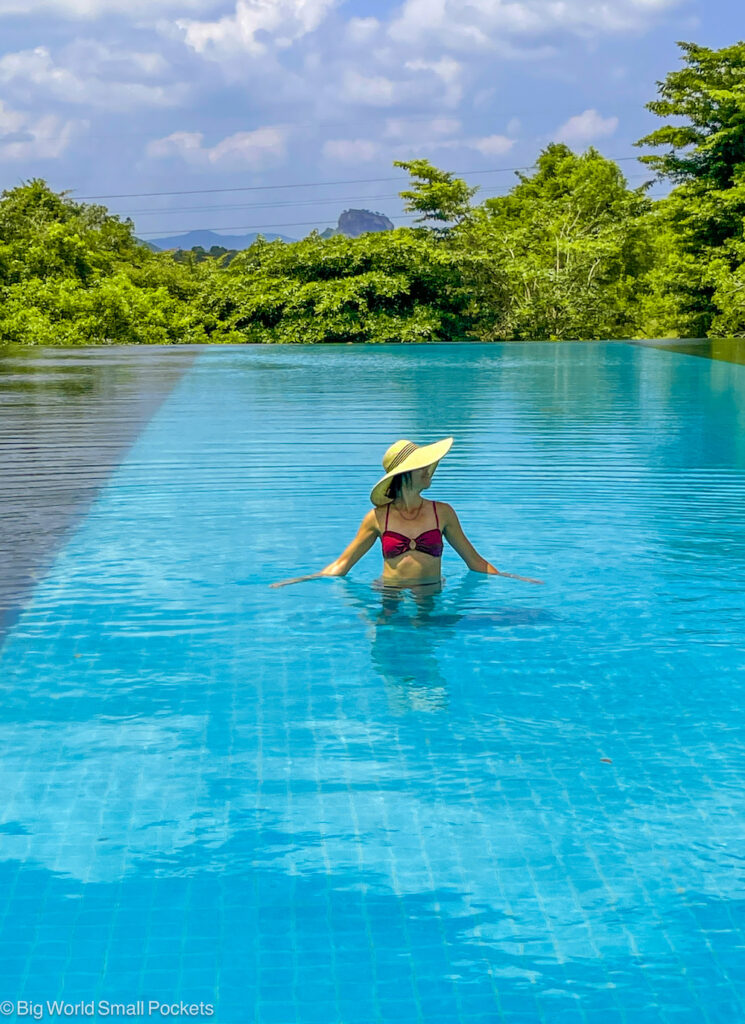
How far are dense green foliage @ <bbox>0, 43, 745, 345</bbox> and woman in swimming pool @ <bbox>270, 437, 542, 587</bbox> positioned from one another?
20.5 m

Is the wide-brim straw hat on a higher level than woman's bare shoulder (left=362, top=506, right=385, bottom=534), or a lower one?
higher

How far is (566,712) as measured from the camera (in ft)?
13.8

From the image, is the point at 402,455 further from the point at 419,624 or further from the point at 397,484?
the point at 419,624

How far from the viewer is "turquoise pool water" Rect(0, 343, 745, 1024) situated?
8.80 feet

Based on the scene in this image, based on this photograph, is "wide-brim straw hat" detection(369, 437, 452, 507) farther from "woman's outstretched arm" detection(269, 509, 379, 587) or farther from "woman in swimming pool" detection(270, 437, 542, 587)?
"woman's outstretched arm" detection(269, 509, 379, 587)

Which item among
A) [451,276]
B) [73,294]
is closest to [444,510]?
[451,276]

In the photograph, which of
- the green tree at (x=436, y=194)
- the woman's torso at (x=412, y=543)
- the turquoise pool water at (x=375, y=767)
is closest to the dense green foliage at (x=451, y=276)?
the green tree at (x=436, y=194)

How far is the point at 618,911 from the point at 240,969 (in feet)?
3.07

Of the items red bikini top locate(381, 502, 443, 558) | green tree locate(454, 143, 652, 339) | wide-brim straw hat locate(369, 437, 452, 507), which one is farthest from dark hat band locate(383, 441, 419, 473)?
green tree locate(454, 143, 652, 339)

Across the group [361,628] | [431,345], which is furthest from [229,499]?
[431,345]

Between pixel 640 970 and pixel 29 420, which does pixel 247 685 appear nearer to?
pixel 640 970

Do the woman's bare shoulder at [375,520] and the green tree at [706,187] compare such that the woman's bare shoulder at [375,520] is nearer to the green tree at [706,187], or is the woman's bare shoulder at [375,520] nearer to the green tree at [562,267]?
the green tree at [706,187]

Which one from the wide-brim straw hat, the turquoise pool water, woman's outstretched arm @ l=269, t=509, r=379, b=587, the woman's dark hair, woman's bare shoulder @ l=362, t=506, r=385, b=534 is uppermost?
the wide-brim straw hat

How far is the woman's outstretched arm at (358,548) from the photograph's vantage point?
5.27 meters
